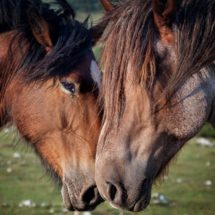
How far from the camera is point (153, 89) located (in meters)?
3.72

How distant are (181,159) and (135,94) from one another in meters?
9.97

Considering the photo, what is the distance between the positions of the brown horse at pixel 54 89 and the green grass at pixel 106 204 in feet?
7.54

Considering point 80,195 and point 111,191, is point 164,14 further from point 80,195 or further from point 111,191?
point 80,195

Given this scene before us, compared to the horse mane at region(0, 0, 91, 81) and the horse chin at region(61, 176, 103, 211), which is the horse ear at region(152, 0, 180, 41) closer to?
the horse mane at region(0, 0, 91, 81)

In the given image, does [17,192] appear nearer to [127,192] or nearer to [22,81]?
[22,81]

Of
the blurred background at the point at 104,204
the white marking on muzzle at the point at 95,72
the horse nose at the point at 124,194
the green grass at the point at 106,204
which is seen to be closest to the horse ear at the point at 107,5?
the white marking on muzzle at the point at 95,72

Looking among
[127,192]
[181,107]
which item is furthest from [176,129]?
[127,192]

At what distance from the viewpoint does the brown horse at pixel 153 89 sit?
144 inches

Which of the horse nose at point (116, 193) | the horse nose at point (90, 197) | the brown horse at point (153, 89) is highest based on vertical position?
the brown horse at point (153, 89)

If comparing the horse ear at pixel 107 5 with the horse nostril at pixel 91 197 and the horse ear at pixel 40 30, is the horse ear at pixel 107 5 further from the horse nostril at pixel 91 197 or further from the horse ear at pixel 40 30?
the horse nostril at pixel 91 197

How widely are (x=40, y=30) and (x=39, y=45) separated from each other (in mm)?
127

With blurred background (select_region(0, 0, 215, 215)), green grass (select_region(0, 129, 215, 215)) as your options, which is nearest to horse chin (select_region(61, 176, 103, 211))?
blurred background (select_region(0, 0, 215, 215))

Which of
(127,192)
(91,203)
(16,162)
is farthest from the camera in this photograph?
(16,162)

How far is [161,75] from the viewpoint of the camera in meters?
3.73
